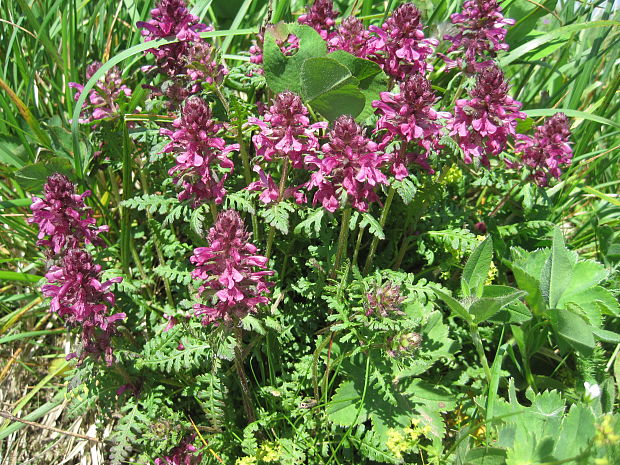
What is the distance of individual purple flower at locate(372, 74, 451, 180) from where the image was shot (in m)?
2.34

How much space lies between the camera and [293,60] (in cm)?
264

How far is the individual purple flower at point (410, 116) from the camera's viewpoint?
7.67ft

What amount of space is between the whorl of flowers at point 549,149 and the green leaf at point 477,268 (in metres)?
0.84

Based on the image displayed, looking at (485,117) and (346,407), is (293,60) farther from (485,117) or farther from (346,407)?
(346,407)

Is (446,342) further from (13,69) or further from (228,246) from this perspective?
(13,69)

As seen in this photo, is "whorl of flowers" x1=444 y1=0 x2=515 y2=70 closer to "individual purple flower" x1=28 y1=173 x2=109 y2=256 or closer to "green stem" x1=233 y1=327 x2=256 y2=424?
"green stem" x1=233 y1=327 x2=256 y2=424

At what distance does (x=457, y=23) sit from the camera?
298 cm

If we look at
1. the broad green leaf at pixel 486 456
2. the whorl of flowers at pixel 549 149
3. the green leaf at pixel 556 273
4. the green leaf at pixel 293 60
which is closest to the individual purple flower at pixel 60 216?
the green leaf at pixel 293 60

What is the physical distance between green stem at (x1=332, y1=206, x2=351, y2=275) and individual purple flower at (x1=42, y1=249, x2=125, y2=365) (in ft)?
3.72

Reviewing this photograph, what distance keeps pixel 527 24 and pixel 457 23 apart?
4.32ft

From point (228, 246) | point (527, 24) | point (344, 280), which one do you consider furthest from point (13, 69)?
point (527, 24)

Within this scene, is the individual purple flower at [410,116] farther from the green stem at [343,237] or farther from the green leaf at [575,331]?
the green leaf at [575,331]

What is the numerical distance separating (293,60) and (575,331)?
6.65 ft

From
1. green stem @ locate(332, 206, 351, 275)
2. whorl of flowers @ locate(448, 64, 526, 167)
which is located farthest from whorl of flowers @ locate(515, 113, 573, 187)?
green stem @ locate(332, 206, 351, 275)
